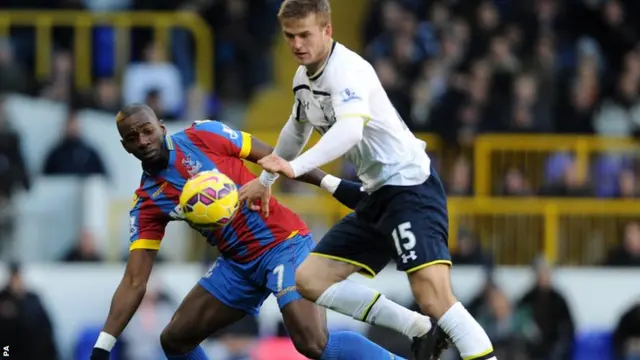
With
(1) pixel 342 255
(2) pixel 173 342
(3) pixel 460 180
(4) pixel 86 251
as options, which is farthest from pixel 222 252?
(3) pixel 460 180

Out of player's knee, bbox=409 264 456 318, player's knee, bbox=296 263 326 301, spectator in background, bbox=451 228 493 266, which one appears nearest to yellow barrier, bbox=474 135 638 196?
spectator in background, bbox=451 228 493 266

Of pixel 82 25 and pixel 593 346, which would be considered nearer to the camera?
pixel 593 346

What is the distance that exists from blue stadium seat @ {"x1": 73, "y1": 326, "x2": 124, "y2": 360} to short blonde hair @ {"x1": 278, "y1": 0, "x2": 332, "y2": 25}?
6381 millimetres

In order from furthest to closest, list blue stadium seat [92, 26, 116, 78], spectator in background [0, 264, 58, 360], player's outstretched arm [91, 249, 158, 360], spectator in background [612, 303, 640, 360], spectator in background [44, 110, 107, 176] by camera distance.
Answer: blue stadium seat [92, 26, 116, 78] < spectator in background [44, 110, 107, 176] < spectator in background [612, 303, 640, 360] < spectator in background [0, 264, 58, 360] < player's outstretched arm [91, 249, 158, 360]

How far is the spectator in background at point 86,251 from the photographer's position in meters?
15.6

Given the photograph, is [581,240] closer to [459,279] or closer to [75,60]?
[459,279]

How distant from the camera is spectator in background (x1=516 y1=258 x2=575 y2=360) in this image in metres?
15.1

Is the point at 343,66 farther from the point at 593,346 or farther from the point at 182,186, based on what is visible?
the point at 593,346

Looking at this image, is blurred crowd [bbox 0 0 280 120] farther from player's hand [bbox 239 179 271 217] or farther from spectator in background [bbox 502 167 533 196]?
player's hand [bbox 239 179 271 217]

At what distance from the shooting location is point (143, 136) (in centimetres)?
966

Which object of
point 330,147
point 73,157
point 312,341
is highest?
point 330,147

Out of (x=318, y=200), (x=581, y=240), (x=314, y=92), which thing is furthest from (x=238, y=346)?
(x=314, y=92)

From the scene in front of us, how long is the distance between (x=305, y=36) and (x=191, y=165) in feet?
4.67

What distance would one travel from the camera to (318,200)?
1600cm
